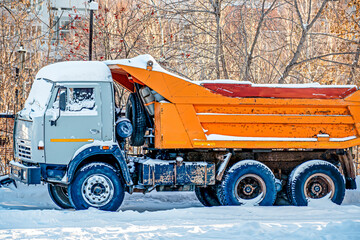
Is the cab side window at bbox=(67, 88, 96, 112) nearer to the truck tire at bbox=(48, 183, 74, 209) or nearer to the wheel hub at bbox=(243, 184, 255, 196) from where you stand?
the truck tire at bbox=(48, 183, 74, 209)

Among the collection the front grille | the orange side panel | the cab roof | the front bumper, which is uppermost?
the cab roof

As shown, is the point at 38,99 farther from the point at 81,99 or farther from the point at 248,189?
the point at 248,189

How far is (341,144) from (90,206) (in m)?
4.95

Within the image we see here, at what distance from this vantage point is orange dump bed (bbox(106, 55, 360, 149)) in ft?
29.9

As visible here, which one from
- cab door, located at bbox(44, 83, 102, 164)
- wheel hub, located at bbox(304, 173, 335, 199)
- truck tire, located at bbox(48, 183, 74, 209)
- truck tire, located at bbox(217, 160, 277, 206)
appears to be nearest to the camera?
cab door, located at bbox(44, 83, 102, 164)

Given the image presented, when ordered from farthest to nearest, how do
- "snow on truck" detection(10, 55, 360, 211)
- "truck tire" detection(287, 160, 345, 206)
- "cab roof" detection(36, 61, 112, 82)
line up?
"truck tire" detection(287, 160, 345, 206), "cab roof" detection(36, 61, 112, 82), "snow on truck" detection(10, 55, 360, 211)

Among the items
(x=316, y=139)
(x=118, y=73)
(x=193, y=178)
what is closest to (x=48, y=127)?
(x=118, y=73)

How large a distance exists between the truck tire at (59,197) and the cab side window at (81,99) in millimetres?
2042

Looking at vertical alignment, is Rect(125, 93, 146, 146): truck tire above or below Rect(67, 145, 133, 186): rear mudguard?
above

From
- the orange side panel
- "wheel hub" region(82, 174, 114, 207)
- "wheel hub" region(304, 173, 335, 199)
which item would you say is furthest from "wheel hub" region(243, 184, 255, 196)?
"wheel hub" region(82, 174, 114, 207)

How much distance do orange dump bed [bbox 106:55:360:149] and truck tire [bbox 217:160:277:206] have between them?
424mm

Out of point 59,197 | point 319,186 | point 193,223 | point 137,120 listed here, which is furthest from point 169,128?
point 319,186

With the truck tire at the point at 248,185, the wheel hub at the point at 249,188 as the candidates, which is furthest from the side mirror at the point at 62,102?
the wheel hub at the point at 249,188

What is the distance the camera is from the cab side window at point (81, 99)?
8.91 meters
